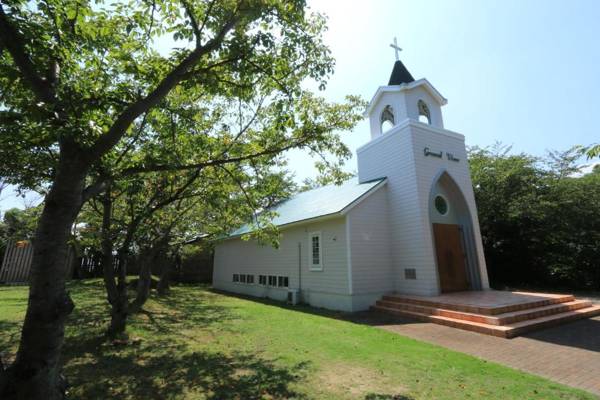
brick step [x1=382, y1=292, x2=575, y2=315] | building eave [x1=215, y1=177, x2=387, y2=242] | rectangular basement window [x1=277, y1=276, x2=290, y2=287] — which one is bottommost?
brick step [x1=382, y1=292, x2=575, y2=315]

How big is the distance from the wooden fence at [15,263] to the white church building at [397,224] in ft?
57.3

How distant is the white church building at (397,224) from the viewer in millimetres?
11336

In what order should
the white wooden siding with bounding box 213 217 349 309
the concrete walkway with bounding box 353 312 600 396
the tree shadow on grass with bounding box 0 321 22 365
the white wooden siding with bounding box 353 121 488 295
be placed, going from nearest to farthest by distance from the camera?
the concrete walkway with bounding box 353 312 600 396, the tree shadow on grass with bounding box 0 321 22 365, the white wooden siding with bounding box 353 121 488 295, the white wooden siding with bounding box 213 217 349 309

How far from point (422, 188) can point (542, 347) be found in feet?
21.0

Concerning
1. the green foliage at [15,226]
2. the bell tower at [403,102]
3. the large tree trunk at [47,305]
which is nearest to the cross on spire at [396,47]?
the bell tower at [403,102]

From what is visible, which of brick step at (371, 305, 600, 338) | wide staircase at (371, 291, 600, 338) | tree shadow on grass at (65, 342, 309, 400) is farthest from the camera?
wide staircase at (371, 291, 600, 338)

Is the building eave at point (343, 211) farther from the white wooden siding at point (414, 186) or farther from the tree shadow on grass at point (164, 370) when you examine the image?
the tree shadow on grass at point (164, 370)

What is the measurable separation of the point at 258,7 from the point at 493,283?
17446 mm

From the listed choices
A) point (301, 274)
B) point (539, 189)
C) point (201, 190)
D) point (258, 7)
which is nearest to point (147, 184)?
point (201, 190)

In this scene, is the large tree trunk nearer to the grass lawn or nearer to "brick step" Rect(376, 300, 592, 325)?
the grass lawn

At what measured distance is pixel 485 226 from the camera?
16500mm

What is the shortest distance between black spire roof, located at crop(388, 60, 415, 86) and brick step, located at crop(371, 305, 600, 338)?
941cm

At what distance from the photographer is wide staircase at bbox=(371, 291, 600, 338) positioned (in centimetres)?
755

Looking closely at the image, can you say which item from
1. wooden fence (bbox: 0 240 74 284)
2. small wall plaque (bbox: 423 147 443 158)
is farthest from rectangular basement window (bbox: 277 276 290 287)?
wooden fence (bbox: 0 240 74 284)
